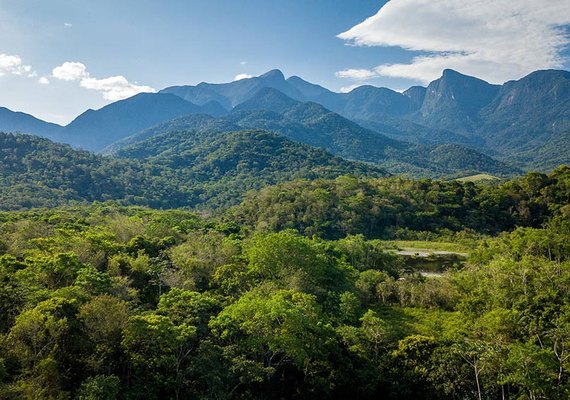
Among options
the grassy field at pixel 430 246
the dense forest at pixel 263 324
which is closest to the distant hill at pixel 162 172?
the grassy field at pixel 430 246

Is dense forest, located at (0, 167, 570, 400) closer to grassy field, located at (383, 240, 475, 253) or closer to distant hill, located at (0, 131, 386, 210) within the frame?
grassy field, located at (383, 240, 475, 253)

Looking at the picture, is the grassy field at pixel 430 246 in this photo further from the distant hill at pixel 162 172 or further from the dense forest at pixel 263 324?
the distant hill at pixel 162 172

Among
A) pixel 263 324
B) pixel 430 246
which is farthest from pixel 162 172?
pixel 263 324

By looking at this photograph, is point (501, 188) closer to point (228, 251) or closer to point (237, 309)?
point (228, 251)

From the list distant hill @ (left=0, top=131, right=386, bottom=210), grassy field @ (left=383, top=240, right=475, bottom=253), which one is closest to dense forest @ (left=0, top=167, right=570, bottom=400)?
grassy field @ (left=383, top=240, right=475, bottom=253)

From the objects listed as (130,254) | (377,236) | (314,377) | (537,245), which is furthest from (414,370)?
(377,236)

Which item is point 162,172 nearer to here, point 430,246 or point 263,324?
point 430,246
